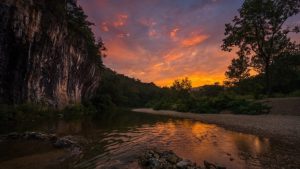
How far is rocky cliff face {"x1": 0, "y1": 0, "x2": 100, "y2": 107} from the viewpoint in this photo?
2964cm

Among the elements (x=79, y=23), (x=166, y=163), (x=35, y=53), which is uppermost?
(x=79, y=23)

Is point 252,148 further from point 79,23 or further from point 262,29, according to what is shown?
point 79,23

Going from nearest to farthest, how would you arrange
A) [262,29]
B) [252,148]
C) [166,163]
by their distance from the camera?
[166,163]
[252,148]
[262,29]

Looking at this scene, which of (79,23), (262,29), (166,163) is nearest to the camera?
(166,163)

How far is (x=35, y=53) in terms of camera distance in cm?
3472

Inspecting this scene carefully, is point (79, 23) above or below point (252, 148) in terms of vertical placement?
above

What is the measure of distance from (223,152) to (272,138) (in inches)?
192

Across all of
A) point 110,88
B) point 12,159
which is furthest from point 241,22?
point 110,88

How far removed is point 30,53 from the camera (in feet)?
111

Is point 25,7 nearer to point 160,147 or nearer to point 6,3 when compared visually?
→ point 6,3

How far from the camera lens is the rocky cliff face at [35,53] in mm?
29641

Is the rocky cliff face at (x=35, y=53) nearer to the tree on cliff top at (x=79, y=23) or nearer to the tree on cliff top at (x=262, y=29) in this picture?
the tree on cliff top at (x=79, y=23)

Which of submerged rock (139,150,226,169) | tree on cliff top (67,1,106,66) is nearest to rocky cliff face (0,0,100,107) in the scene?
tree on cliff top (67,1,106,66)

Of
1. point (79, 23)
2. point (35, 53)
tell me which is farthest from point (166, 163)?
point (79, 23)
